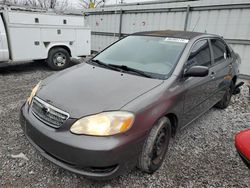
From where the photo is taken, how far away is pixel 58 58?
6.82 m

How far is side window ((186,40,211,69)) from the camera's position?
2591 millimetres

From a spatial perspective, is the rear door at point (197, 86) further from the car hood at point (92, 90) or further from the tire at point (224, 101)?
the tire at point (224, 101)

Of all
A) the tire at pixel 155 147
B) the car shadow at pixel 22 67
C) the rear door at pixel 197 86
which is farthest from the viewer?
the car shadow at pixel 22 67

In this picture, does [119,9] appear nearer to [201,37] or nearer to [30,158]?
[201,37]

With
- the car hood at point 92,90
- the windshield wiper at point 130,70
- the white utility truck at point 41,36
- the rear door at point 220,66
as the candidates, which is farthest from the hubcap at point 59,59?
the rear door at point 220,66

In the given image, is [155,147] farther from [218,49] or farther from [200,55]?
[218,49]

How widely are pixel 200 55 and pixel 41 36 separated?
5.32 metres

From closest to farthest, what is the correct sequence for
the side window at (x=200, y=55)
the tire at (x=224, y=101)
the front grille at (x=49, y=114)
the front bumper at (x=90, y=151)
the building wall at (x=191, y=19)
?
1. the front bumper at (x=90, y=151)
2. the front grille at (x=49, y=114)
3. the side window at (x=200, y=55)
4. the tire at (x=224, y=101)
5. the building wall at (x=191, y=19)

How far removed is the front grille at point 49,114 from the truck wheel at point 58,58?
499 cm

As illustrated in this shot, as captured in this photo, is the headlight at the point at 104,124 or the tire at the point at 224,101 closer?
the headlight at the point at 104,124

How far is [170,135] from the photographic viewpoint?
2.39 metres

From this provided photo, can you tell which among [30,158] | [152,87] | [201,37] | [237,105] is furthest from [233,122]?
[30,158]

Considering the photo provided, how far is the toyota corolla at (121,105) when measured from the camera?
5.46 feet

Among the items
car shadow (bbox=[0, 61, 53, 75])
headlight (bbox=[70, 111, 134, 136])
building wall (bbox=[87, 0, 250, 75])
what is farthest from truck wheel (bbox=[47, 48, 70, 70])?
headlight (bbox=[70, 111, 134, 136])
